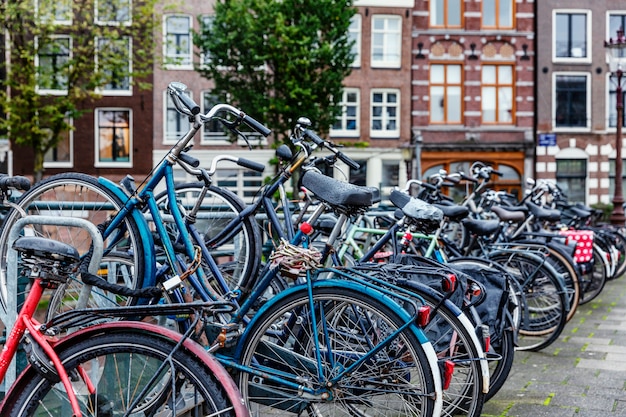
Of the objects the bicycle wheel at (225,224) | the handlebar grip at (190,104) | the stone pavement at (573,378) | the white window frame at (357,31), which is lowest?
the stone pavement at (573,378)

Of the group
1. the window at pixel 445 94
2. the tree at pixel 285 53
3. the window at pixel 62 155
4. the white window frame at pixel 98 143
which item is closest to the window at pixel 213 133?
the white window frame at pixel 98 143

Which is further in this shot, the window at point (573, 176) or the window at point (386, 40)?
the window at point (573, 176)

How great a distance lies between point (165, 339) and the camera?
225 cm

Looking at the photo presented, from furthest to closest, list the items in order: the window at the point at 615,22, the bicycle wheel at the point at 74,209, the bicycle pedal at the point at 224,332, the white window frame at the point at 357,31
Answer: the window at the point at 615,22 → the white window frame at the point at 357,31 → the bicycle wheel at the point at 74,209 → the bicycle pedal at the point at 224,332

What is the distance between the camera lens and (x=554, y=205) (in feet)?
35.3

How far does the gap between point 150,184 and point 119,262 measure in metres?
0.59

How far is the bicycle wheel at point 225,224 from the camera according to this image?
3.72 meters

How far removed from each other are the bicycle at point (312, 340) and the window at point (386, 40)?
26.5 metres

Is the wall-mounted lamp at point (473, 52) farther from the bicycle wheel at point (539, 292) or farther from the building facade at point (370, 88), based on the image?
the bicycle wheel at point (539, 292)

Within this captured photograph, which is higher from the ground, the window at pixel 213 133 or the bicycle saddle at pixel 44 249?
the window at pixel 213 133

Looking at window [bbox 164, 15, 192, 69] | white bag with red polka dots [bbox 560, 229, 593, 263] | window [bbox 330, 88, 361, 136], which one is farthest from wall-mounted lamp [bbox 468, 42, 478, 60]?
white bag with red polka dots [bbox 560, 229, 593, 263]

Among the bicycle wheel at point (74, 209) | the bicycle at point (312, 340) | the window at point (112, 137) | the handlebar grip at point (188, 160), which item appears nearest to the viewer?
the bicycle at point (312, 340)

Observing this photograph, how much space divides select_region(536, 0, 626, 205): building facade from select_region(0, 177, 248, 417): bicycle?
1110 inches

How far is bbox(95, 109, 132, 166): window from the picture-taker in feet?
92.7
